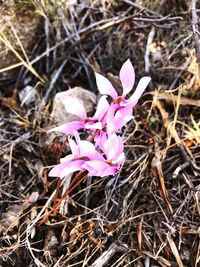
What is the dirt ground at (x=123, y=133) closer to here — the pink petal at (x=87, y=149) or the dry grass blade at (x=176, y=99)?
the dry grass blade at (x=176, y=99)

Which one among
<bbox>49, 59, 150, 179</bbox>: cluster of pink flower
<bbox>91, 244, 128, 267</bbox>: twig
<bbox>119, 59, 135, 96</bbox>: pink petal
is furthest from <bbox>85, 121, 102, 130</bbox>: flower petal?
<bbox>91, 244, 128, 267</bbox>: twig

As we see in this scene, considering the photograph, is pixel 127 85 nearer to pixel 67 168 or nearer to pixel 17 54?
pixel 67 168

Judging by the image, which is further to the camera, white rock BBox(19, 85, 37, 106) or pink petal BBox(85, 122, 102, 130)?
white rock BBox(19, 85, 37, 106)

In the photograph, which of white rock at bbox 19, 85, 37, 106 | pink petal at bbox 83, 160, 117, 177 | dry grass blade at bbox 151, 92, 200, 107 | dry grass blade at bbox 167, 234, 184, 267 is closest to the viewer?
pink petal at bbox 83, 160, 117, 177

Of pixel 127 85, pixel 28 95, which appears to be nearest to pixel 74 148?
pixel 127 85

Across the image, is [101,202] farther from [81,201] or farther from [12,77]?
[12,77]

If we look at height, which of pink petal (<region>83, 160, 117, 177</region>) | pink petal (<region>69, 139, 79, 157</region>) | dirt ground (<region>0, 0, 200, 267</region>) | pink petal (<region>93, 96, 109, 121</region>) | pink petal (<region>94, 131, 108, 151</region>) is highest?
pink petal (<region>93, 96, 109, 121</region>)

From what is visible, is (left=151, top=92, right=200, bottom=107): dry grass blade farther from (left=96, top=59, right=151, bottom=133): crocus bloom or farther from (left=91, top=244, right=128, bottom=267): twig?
(left=91, top=244, right=128, bottom=267): twig
